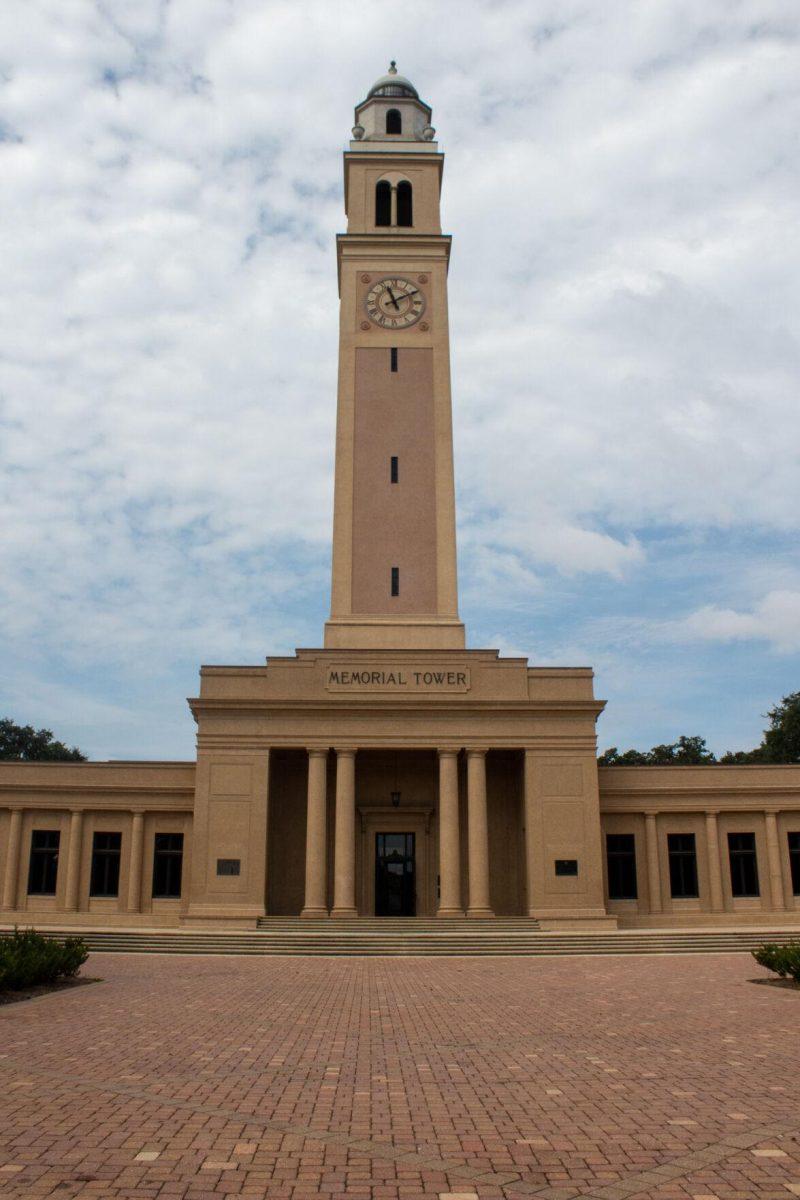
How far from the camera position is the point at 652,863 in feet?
127

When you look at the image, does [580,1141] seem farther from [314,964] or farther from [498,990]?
[314,964]

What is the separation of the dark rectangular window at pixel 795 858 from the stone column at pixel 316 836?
1843 cm

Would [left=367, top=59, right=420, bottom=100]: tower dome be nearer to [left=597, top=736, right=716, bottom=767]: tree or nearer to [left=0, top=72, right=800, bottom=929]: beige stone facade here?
[left=0, top=72, right=800, bottom=929]: beige stone facade

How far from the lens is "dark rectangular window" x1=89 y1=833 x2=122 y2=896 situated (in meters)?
39.0

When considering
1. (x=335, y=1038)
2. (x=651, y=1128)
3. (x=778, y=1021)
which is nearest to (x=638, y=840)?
(x=778, y=1021)

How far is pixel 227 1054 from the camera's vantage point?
11.8 meters

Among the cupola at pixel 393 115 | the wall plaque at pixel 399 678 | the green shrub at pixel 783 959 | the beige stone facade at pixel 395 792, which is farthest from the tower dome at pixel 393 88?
the green shrub at pixel 783 959

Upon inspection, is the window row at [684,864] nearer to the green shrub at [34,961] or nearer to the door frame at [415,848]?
the door frame at [415,848]

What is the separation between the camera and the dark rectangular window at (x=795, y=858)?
39.5m

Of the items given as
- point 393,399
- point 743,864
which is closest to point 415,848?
point 743,864

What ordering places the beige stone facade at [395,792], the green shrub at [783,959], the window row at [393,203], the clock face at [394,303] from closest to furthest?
the green shrub at [783,959], the beige stone facade at [395,792], the clock face at [394,303], the window row at [393,203]

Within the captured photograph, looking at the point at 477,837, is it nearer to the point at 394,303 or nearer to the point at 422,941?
the point at 422,941

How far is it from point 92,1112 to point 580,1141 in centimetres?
414

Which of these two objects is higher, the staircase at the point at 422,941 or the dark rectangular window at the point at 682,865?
the dark rectangular window at the point at 682,865
